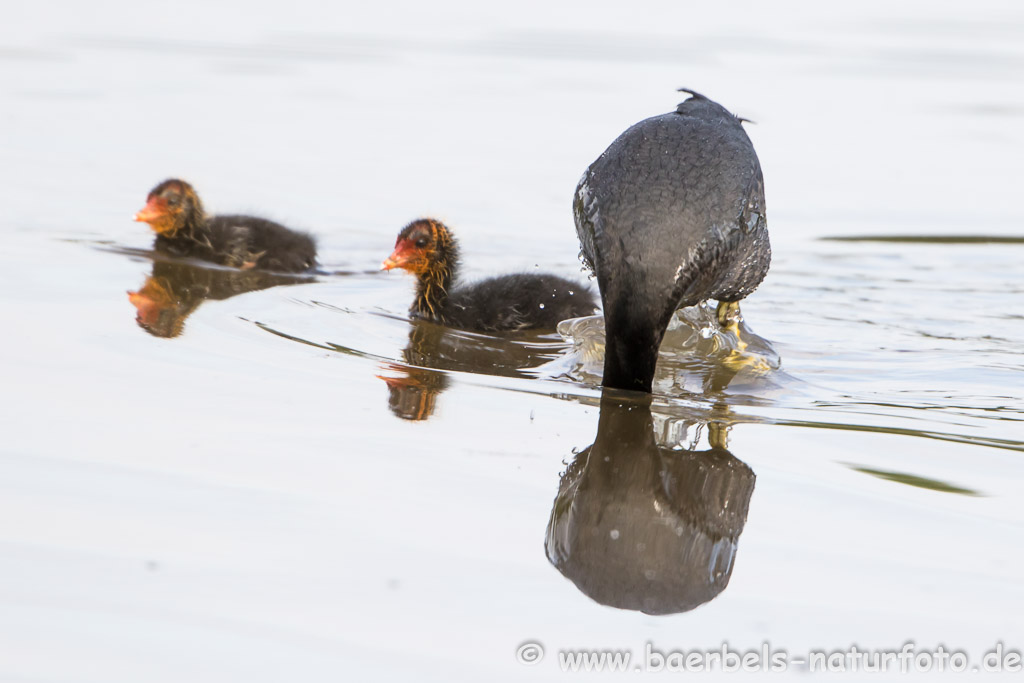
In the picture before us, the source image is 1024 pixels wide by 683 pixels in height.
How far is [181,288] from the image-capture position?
728cm

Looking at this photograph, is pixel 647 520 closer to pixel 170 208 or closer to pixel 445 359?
pixel 445 359

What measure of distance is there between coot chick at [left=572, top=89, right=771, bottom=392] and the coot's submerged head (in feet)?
11.0

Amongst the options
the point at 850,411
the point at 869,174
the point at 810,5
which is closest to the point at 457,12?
the point at 810,5

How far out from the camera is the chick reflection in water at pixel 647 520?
11.6ft

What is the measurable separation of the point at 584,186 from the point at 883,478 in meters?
1.90

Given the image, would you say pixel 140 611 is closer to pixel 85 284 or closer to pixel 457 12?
pixel 85 284

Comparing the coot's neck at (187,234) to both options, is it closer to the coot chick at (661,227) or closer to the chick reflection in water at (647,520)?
the coot chick at (661,227)

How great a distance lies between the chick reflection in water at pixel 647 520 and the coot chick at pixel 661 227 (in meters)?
0.44

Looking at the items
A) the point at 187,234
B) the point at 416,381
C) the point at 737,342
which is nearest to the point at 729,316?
the point at 737,342

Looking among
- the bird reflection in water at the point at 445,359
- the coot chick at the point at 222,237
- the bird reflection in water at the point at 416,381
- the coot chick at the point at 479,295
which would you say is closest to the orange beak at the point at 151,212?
the coot chick at the point at 222,237

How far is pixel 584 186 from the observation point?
18.4ft

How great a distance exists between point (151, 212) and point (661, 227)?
4.00 meters

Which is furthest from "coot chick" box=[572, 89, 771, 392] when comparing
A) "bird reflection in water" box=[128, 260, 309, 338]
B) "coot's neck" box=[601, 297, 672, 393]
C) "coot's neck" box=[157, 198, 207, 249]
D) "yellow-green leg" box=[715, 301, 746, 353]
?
"coot's neck" box=[157, 198, 207, 249]

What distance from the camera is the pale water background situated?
326 centimetres
